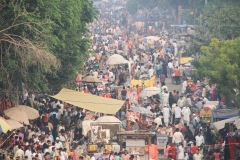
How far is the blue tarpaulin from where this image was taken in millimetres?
29520

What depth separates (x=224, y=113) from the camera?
98.2 ft

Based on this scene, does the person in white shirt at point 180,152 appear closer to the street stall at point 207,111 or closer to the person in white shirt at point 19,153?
the street stall at point 207,111

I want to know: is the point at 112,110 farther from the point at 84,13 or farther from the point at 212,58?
the point at 84,13

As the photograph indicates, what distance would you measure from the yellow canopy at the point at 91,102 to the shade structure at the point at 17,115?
1.92 m

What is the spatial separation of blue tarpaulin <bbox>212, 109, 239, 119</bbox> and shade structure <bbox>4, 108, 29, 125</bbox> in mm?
6595

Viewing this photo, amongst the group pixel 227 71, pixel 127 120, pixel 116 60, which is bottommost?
pixel 127 120

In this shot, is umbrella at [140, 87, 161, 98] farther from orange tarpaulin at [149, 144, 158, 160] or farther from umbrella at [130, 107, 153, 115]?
orange tarpaulin at [149, 144, 158, 160]

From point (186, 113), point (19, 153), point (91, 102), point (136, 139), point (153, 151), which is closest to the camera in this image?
point (19, 153)

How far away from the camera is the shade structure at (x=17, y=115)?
27.9 meters

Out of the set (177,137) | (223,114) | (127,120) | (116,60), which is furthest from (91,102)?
Result: (116,60)

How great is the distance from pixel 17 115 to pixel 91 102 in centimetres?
293

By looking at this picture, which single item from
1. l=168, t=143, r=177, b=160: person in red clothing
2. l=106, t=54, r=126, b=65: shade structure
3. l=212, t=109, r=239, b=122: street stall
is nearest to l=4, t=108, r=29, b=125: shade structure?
l=168, t=143, r=177, b=160: person in red clothing

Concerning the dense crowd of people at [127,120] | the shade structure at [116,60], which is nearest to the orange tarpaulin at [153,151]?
the dense crowd of people at [127,120]

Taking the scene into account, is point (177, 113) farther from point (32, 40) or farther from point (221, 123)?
point (32, 40)
